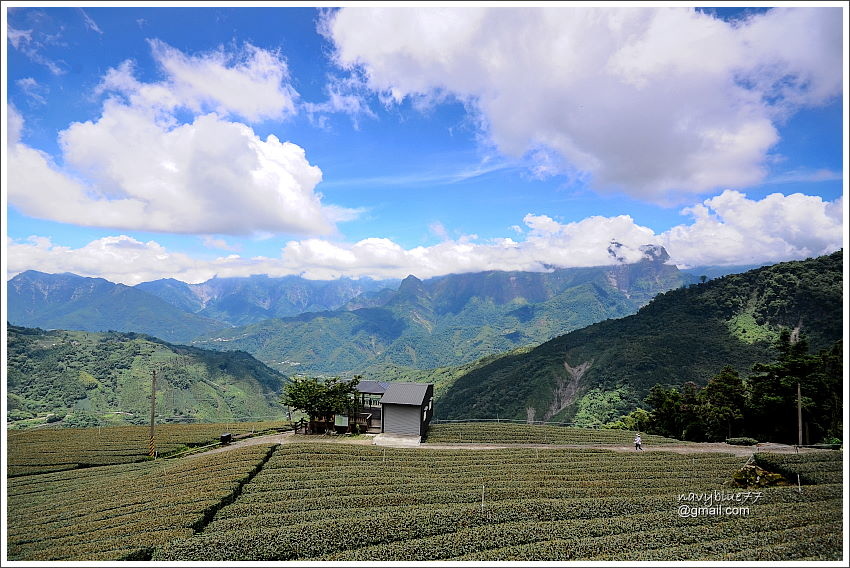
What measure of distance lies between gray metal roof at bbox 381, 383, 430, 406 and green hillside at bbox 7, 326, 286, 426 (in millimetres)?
108239

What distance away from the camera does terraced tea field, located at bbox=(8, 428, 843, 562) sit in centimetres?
1388

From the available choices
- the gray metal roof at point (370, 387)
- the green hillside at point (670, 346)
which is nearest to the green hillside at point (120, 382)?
the green hillside at point (670, 346)

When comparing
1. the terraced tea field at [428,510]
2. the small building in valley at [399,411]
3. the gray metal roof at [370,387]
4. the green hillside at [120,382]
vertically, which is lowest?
the green hillside at [120,382]

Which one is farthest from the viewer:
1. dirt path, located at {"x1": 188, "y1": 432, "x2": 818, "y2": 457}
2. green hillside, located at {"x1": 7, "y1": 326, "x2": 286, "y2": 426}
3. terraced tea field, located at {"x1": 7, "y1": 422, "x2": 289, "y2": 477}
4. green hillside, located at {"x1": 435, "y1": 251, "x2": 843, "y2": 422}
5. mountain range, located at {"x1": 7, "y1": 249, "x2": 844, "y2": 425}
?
green hillside, located at {"x1": 7, "y1": 326, "x2": 286, "y2": 426}

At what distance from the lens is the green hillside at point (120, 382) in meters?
116

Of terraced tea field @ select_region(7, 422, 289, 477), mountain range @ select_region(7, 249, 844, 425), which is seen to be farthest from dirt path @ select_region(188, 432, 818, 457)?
mountain range @ select_region(7, 249, 844, 425)

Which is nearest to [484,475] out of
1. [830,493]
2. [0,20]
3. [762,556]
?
[762,556]

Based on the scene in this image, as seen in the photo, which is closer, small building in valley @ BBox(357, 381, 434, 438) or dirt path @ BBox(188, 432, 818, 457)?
dirt path @ BBox(188, 432, 818, 457)

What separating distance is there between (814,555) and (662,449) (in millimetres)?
18649

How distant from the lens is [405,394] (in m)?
31.6

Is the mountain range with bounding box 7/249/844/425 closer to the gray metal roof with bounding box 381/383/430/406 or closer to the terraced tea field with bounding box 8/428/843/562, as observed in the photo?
the gray metal roof with bounding box 381/383/430/406

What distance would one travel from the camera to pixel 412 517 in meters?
16.2

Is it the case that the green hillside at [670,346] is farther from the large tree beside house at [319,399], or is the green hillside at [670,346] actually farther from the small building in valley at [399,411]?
the large tree beside house at [319,399]

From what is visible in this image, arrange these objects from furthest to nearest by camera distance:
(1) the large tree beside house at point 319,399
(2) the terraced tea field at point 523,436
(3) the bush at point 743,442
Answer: (2) the terraced tea field at point 523,436 → (1) the large tree beside house at point 319,399 → (3) the bush at point 743,442
